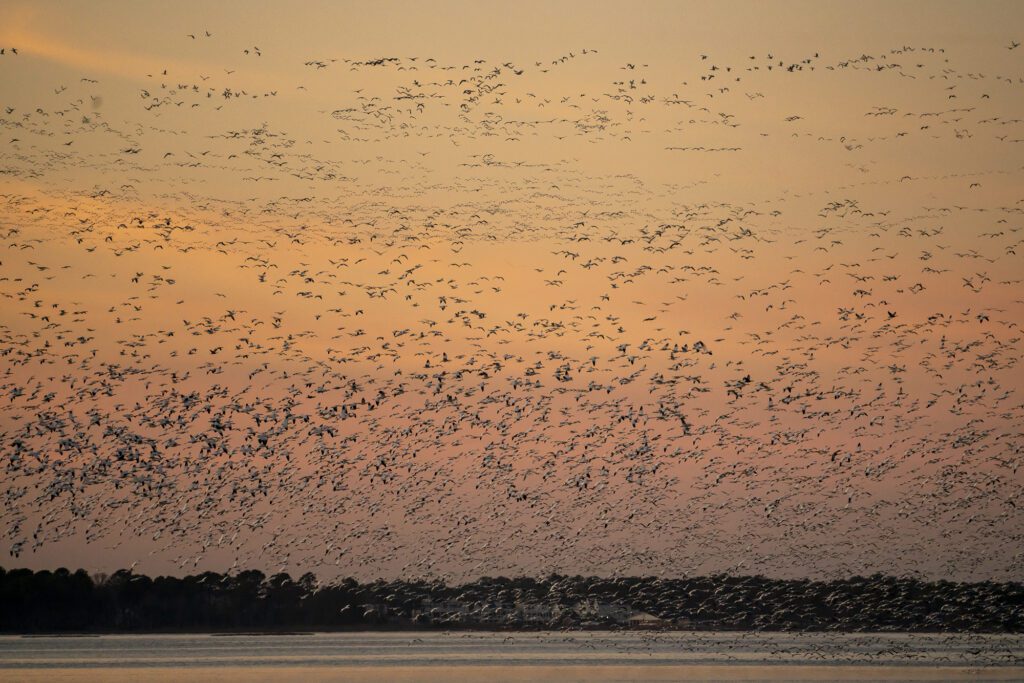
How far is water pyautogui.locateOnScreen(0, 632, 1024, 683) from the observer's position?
311ft

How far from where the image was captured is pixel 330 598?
187m

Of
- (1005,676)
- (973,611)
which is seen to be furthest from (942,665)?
(973,611)

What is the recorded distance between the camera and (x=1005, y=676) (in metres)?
89.8

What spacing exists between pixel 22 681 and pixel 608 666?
3868 cm

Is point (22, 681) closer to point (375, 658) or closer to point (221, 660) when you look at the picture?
point (221, 660)

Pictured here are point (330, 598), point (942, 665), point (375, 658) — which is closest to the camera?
point (942, 665)

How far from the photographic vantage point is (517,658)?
119 meters

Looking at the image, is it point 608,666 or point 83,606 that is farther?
point 83,606

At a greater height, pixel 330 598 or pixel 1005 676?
pixel 330 598

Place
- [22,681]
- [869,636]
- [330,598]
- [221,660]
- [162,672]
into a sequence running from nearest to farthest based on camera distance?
[22,681]
[162,672]
[221,660]
[869,636]
[330,598]

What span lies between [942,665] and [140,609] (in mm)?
94687

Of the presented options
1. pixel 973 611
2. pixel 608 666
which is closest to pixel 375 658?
pixel 608 666

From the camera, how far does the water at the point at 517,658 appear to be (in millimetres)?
94688

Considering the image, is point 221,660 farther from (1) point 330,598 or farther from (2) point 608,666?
(1) point 330,598
